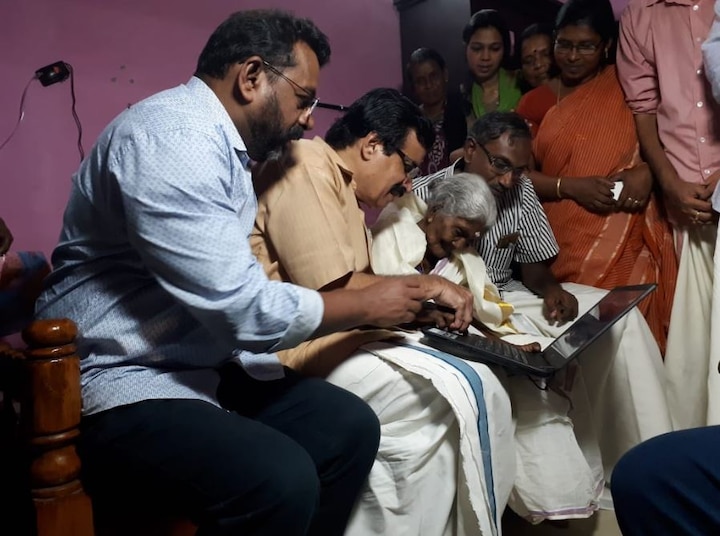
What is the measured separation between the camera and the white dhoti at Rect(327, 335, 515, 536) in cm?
112

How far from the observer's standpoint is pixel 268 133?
106 cm

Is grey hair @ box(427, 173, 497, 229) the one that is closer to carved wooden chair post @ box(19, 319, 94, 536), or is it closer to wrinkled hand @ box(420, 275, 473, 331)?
wrinkled hand @ box(420, 275, 473, 331)

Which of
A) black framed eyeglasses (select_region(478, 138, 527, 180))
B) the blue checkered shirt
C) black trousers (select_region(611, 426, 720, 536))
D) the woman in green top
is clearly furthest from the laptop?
the woman in green top

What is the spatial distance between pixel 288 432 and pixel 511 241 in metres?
0.99

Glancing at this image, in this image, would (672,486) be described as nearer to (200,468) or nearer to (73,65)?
(200,468)

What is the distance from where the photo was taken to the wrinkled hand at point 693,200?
5.49 ft

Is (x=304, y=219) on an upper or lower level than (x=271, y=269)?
upper

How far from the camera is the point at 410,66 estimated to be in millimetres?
2455

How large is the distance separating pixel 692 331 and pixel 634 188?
441mm

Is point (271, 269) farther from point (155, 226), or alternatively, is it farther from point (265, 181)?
point (155, 226)

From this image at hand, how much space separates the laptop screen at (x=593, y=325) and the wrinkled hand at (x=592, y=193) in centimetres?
42

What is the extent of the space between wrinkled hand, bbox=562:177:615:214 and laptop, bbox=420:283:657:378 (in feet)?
1.58

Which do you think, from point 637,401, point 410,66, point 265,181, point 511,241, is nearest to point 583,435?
point 637,401

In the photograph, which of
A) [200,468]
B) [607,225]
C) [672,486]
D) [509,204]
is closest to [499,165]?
[509,204]
